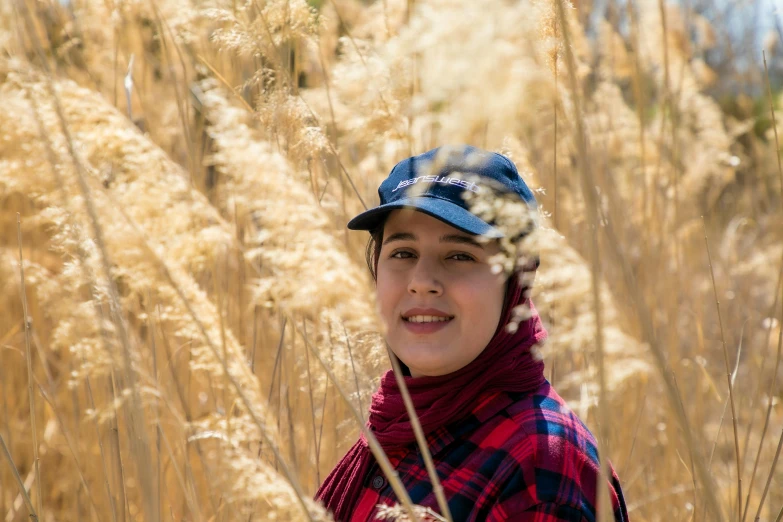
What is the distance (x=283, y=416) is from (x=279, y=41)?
89 cm

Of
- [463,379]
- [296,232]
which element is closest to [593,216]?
[296,232]

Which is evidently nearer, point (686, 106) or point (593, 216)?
point (593, 216)

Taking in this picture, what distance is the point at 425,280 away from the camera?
1.37 metres

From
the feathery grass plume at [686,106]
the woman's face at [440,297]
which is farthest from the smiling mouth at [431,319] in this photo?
the feathery grass plume at [686,106]

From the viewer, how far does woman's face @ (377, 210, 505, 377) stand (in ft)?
4.48

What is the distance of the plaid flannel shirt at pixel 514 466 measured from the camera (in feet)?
3.85

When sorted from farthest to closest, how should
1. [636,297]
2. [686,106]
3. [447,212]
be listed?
[686,106] → [447,212] → [636,297]

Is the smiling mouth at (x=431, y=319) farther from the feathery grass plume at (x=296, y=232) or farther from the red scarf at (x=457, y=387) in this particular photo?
the feathery grass plume at (x=296, y=232)

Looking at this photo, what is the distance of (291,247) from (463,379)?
19.9 inches

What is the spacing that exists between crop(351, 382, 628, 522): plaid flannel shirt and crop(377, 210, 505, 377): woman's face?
0.36 feet

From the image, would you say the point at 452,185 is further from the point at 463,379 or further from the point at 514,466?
the point at 514,466

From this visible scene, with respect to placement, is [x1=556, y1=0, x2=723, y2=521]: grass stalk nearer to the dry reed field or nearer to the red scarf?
the dry reed field

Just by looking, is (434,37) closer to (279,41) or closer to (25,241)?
(279,41)

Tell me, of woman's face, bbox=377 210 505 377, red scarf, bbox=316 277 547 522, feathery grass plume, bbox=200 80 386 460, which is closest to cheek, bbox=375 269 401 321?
woman's face, bbox=377 210 505 377
